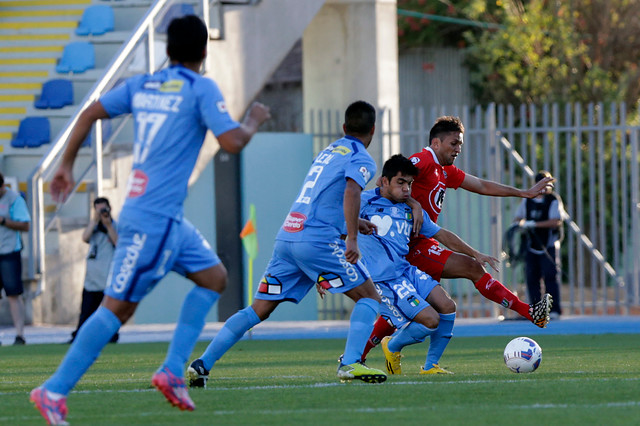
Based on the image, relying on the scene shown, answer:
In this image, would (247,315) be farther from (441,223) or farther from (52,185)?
(441,223)

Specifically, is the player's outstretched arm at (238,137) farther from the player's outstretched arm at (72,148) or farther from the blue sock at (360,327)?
the blue sock at (360,327)

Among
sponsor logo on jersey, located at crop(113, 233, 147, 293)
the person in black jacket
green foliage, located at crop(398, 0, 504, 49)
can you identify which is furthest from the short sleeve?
green foliage, located at crop(398, 0, 504, 49)

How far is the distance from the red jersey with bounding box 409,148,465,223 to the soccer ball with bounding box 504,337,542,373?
124cm

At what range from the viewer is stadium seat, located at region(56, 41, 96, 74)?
18.6 m

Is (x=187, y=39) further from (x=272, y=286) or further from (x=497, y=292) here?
(x=497, y=292)

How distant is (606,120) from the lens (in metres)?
22.7

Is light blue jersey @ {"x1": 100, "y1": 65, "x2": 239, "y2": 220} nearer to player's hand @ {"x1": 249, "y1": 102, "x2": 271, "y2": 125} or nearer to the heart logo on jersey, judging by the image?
player's hand @ {"x1": 249, "y1": 102, "x2": 271, "y2": 125}

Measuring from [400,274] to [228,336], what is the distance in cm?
158

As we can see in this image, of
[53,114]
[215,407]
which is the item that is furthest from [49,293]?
[215,407]

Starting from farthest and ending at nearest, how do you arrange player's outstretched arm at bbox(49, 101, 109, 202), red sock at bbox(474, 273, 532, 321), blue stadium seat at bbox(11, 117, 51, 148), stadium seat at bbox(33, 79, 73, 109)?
stadium seat at bbox(33, 79, 73, 109) → blue stadium seat at bbox(11, 117, 51, 148) → red sock at bbox(474, 273, 532, 321) → player's outstretched arm at bbox(49, 101, 109, 202)

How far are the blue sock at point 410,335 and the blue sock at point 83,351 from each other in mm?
3278

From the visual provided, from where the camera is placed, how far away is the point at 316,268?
799cm

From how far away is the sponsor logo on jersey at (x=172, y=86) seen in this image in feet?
21.2

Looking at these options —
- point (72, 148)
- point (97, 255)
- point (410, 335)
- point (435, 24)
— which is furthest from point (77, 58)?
point (72, 148)
